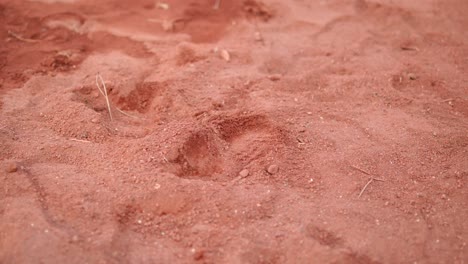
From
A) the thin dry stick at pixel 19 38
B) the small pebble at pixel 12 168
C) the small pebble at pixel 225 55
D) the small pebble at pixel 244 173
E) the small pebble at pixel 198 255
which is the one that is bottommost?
the small pebble at pixel 198 255

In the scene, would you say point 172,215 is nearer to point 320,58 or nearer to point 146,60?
point 146,60

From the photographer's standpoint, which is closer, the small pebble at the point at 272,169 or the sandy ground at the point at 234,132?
the sandy ground at the point at 234,132

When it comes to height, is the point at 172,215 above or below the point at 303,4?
below

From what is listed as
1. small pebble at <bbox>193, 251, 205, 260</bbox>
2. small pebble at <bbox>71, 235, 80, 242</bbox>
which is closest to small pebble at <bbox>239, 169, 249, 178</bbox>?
small pebble at <bbox>193, 251, 205, 260</bbox>

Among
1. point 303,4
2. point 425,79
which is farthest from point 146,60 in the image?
point 425,79

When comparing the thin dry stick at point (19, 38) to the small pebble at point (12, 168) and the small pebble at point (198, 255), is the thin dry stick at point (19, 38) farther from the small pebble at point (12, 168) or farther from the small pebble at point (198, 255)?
the small pebble at point (198, 255)

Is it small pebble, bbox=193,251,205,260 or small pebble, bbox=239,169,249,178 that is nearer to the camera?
small pebble, bbox=193,251,205,260

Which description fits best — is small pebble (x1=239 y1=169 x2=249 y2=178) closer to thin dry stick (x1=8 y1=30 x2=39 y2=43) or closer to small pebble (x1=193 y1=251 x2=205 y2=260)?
small pebble (x1=193 y1=251 x2=205 y2=260)

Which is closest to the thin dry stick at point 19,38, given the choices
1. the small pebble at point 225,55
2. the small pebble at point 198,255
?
the small pebble at point 225,55
